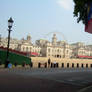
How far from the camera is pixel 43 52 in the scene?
149750 millimetres

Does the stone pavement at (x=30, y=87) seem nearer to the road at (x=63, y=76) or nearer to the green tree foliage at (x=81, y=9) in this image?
the road at (x=63, y=76)

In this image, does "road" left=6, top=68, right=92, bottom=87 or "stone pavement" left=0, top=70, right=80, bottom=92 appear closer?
"stone pavement" left=0, top=70, right=80, bottom=92

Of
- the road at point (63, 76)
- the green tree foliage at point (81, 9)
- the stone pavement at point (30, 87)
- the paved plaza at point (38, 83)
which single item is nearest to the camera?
the stone pavement at point (30, 87)

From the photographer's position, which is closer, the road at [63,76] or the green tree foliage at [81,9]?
the green tree foliage at [81,9]

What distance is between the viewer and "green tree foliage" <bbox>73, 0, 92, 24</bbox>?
1310 cm

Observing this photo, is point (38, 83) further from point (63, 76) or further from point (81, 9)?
point (63, 76)

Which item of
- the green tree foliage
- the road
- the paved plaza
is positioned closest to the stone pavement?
the paved plaza

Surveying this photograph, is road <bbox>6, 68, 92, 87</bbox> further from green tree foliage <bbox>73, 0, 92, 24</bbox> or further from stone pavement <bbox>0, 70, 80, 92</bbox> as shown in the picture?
green tree foliage <bbox>73, 0, 92, 24</bbox>

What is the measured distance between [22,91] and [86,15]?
27.0ft

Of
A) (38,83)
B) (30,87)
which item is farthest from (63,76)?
(30,87)

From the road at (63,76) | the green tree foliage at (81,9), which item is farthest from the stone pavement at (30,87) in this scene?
the green tree foliage at (81,9)

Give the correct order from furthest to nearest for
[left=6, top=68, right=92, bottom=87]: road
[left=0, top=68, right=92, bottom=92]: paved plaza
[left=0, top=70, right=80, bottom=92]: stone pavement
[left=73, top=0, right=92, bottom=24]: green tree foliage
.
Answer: [left=6, top=68, right=92, bottom=87]: road
[left=73, top=0, right=92, bottom=24]: green tree foliage
[left=0, top=68, right=92, bottom=92]: paved plaza
[left=0, top=70, right=80, bottom=92]: stone pavement

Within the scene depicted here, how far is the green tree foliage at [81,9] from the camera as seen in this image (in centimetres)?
1310

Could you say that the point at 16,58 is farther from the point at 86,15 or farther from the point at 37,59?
the point at 37,59
